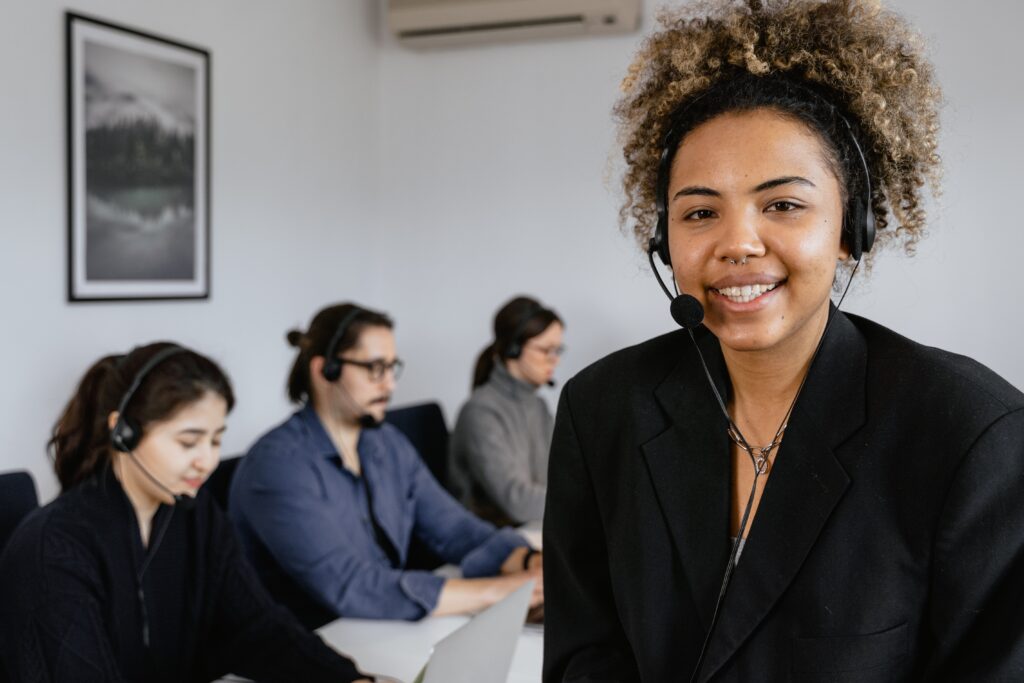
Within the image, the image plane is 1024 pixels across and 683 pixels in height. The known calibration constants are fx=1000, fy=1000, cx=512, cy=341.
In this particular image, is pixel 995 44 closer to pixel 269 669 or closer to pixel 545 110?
pixel 545 110

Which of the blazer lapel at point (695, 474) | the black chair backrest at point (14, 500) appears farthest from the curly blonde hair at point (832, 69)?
the black chair backrest at point (14, 500)

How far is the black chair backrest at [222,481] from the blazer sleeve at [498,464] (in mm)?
891

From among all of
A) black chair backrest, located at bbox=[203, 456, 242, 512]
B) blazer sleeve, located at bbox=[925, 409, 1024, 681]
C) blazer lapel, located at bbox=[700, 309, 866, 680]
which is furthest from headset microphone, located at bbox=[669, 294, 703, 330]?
black chair backrest, located at bbox=[203, 456, 242, 512]

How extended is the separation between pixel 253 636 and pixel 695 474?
3.44ft

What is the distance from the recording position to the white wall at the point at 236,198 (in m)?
2.68

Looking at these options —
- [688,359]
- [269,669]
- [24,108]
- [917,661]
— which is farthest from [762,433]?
[24,108]

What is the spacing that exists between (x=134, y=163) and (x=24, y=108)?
396mm

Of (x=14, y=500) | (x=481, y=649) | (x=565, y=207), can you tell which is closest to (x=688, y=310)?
(x=481, y=649)

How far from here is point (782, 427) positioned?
981 mm

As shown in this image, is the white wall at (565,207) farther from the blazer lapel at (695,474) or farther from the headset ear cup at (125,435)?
the blazer lapel at (695,474)

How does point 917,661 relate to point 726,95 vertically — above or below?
below

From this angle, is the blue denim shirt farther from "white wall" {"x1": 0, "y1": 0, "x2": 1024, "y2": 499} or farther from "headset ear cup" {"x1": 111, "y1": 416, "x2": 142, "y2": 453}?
"white wall" {"x1": 0, "y1": 0, "x2": 1024, "y2": 499}

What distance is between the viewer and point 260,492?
210 cm

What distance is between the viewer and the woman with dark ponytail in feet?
4.91
